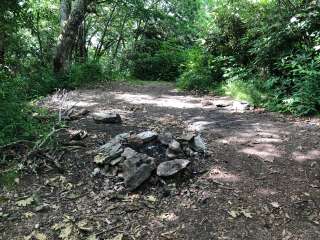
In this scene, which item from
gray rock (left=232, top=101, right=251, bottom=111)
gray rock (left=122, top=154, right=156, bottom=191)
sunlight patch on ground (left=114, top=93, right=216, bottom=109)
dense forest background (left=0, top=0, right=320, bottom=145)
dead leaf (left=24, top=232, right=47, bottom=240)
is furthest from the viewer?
sunlight patch on ground (left=114, top=93, right=216, bottom=109)

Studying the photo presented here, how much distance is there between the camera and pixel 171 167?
4633mm

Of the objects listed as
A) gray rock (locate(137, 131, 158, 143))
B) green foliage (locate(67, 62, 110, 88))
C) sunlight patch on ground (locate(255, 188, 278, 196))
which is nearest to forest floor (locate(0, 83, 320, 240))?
sunlight patch on ground (locate(255, 188, 278, 196))

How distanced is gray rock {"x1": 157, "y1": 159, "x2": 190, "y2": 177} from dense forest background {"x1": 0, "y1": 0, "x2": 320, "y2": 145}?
2052 mm

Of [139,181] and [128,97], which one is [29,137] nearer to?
[139,181]

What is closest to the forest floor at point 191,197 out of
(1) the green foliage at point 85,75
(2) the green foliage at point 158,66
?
(1) the green foliage at point 85,75

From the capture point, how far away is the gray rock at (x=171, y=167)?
456cm

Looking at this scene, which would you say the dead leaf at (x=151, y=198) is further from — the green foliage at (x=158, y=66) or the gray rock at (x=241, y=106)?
the green foliage at (x=158, y=66)

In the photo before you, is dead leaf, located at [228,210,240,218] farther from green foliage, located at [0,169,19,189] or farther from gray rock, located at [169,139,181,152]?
green foliage, located at [0,169,19,189]

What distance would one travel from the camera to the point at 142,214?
13.3 ft

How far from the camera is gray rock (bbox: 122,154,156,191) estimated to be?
4449 mm

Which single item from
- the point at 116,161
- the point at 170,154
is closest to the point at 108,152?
the point at 116,161

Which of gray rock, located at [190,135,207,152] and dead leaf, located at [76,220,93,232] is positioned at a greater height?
gray rock, located at [190,135,207,152]

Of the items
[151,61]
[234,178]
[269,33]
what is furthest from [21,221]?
[151,61]

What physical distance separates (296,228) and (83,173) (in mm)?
2688
